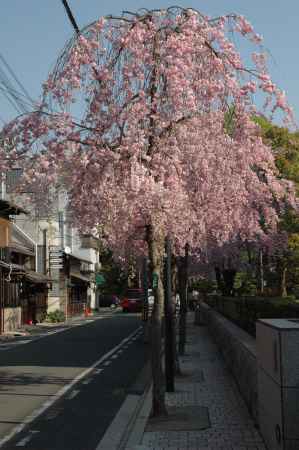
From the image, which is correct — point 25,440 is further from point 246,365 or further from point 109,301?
point 109,301

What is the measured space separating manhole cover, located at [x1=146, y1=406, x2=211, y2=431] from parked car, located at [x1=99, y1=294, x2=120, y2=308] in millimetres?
89941

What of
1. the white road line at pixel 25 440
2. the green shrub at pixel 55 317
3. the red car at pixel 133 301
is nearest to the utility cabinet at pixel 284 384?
the white road line at pixel 25 440

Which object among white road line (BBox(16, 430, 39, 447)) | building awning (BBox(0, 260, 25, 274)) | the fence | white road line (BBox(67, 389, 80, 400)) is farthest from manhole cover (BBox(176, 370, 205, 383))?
building awning (BBox(0, 260, 25, 274))

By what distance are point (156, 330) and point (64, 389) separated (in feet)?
16.1

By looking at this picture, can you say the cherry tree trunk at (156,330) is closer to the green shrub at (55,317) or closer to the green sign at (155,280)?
the green sign at (155,280)

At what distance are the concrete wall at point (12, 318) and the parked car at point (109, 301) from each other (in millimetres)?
54563

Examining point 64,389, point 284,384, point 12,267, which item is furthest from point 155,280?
point 12,267

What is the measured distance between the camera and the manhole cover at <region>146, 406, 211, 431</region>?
11195 millimetres

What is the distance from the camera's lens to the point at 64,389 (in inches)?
657

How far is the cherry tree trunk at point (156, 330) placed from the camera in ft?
39.7

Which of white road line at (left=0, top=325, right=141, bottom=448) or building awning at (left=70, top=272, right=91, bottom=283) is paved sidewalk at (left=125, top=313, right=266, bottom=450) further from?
building awning at (left=70, top=272, right=91, bottom=283)

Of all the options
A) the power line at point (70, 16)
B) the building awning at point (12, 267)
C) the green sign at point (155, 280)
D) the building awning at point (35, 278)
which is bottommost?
the green sign at point (155, 280)

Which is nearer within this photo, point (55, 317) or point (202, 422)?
point (202, 422)

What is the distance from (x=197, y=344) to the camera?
2916 centimetres
